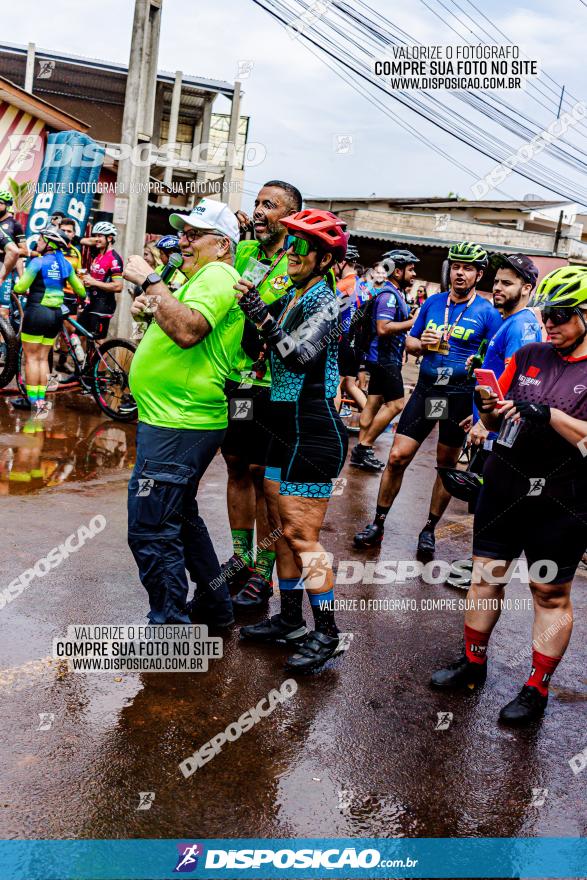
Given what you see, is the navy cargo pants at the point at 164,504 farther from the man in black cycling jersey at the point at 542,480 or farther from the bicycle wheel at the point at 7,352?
the bicycle wheel at the point at 7,352

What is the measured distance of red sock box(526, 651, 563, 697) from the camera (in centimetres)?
387

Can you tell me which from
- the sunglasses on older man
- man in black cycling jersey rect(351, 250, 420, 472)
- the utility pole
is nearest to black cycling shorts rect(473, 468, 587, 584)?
the sunglasses on older man

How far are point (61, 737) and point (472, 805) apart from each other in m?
1.66

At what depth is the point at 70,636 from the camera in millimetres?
4098

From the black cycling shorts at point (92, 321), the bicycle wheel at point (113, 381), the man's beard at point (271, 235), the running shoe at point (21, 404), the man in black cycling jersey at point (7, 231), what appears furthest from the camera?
the man in black cycling jersey at point (7, 231)

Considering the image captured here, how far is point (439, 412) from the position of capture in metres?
5.83

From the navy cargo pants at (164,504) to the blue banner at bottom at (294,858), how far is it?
144 centimetres

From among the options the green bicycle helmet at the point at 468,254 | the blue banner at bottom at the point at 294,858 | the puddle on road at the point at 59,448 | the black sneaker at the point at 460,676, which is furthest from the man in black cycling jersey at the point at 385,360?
the blue banner at bottom at the point at 294,858

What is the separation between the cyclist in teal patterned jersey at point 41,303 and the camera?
8.70 m

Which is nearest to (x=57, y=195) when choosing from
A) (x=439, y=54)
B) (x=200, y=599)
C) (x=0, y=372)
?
(x=0, y=372)

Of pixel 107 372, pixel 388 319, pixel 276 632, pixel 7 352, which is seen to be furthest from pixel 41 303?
pixel 276 632

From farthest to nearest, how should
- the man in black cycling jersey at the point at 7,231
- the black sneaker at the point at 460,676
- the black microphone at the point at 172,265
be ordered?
the man in black cycling jersey at the point at 7,231, the black microphone at the point at 172,265, the black sneaker at the point at 460,676

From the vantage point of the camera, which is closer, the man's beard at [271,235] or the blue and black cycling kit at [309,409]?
the blue and black cycling kit at [309,409]

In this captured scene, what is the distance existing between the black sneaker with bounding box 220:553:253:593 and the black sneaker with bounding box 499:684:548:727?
1.82 m
